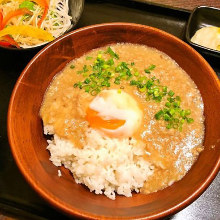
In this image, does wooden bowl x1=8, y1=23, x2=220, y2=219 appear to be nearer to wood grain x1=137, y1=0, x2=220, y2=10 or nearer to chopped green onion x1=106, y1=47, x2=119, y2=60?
chopped green onion x1=106, y1=47, x2=119, y2=60

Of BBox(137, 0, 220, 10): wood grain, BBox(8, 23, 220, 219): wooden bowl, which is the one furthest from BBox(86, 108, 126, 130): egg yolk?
BBox(137, 0, 220, 10): wood grain

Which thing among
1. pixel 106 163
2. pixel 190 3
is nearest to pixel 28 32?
pixel 106 163

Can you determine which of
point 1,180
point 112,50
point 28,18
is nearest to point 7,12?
point 28,18

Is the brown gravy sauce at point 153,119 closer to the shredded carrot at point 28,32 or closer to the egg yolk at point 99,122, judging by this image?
the egg yolk at point 99,122

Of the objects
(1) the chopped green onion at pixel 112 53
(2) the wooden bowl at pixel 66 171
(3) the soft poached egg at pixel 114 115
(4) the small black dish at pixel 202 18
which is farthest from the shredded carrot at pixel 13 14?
(4) the small black dish at pixel 202 18

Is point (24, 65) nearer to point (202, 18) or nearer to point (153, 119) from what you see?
point (153, 119)
